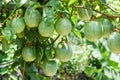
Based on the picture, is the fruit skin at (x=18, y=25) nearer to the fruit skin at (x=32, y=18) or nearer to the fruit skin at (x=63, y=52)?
the fruit skin at (x=32, y=18)

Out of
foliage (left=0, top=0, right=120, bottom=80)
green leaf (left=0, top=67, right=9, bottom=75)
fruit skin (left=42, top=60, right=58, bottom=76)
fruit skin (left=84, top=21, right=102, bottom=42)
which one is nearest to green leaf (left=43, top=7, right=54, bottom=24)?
foliage (left=0, top=0, right=120, bottom=80)

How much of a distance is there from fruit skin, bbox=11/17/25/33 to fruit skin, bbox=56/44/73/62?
144mm

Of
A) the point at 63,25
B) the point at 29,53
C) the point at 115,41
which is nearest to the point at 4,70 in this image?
the point at 29,53

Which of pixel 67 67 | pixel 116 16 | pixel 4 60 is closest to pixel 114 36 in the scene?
pixel 116 16

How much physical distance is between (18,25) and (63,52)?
0.17 meters

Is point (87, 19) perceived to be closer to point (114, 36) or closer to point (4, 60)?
point (114, 36)

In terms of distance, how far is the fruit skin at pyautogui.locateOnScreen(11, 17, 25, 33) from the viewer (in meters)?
1.06

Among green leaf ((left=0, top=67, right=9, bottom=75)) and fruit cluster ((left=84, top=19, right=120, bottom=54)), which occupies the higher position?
fruit cluster ((left=84, top=19, right=120, bottom=54))

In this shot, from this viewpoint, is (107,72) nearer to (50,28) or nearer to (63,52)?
(63,52)

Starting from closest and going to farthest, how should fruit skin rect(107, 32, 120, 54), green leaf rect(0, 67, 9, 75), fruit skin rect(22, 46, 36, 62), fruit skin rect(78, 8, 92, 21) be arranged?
fruit skin rect(107, 32, 120, 54) → fruit skin rect(78, 8, 92, 21) → fruit skin rect(22, 46, 36, 62) → green leaf rect(0, 67, 9, 75)

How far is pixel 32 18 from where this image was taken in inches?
39.8

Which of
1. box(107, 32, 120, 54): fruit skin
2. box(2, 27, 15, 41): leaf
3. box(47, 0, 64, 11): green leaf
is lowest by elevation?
box(107, 32, 120, 54): fruit skin

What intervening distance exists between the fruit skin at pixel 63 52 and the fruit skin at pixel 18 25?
14cm

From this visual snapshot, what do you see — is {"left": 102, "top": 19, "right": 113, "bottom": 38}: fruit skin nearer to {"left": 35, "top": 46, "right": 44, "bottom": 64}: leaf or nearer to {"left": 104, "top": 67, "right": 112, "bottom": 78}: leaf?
{"left": 35, "top": 46, "right": 44, "bottom": 64}: leaf
